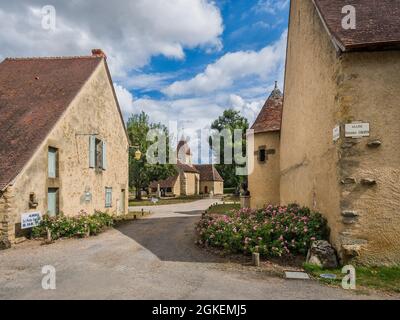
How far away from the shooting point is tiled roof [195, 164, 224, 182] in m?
57.0

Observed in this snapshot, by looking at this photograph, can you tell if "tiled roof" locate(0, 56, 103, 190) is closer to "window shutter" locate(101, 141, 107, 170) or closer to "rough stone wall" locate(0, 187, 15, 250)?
"rough stone wall" locate(0, 187, 15, 250)

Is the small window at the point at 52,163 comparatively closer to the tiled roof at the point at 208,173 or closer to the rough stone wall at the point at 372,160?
the rough stone wall at the point at 372,160

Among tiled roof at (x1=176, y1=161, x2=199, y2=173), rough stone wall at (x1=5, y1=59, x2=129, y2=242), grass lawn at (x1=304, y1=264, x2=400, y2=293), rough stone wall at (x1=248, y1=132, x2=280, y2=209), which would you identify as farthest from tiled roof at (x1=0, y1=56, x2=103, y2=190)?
tiled roof at (x1=176, y1=161, x2=199, y2=173)

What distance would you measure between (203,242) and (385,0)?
27.7ft

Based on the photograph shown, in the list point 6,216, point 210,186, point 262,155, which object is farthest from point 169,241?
point 210,186

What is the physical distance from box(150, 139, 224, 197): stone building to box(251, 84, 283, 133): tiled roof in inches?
1223

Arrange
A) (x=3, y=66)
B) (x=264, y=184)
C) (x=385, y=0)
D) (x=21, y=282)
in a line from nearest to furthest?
(x=21, y=282) < (x=385, y=0) < (x=264, y=184) < (x=3, y=66)

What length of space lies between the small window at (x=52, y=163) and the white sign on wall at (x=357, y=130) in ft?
34.3

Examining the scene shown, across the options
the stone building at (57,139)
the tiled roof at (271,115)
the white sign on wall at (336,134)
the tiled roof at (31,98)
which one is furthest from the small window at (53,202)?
the white sign on wall at (336,134)

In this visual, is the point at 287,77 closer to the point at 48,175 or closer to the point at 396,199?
the point at 396,199

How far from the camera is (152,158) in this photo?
37000 mm

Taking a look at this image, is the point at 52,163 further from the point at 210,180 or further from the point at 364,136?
the point at 210,180

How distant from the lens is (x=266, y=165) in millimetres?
15273
